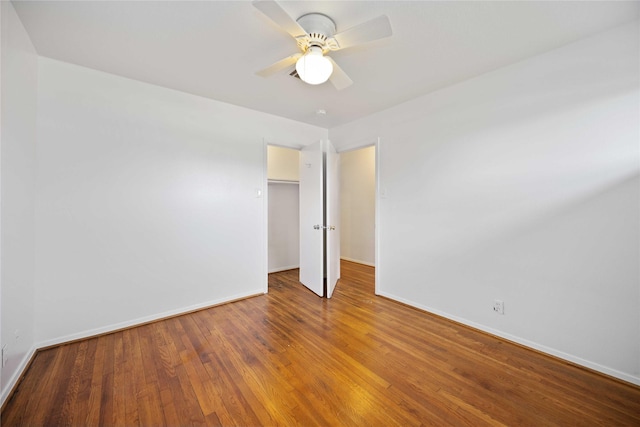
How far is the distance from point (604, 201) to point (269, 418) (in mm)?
2687

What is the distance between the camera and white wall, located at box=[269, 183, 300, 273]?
446 centimetres

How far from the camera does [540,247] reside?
2088 millimetres

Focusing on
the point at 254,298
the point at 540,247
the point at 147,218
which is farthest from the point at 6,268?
the point at 540,247

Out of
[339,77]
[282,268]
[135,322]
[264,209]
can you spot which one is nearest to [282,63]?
[339,77]

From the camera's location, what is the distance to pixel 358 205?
5309 millimetres

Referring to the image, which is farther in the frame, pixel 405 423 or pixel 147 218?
pixel 147 218

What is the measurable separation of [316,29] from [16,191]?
233cm

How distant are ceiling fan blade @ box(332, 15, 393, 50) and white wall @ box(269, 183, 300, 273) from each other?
10.0 ft

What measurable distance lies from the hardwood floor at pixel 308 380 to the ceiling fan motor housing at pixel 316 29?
2.33 meters

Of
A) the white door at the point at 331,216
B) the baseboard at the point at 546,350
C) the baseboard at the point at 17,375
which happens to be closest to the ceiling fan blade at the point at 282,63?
the white door at the point at 331,216

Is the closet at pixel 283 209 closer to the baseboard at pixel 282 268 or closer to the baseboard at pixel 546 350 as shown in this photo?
the baseboard at pixel 282 268

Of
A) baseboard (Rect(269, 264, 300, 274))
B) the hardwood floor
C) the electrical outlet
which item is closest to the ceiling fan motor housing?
the hardwood floor

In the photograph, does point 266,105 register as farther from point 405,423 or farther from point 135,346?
point 405,423

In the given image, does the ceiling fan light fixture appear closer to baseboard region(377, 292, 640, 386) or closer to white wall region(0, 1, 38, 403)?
white wall region(0, 1, 38, 403)
